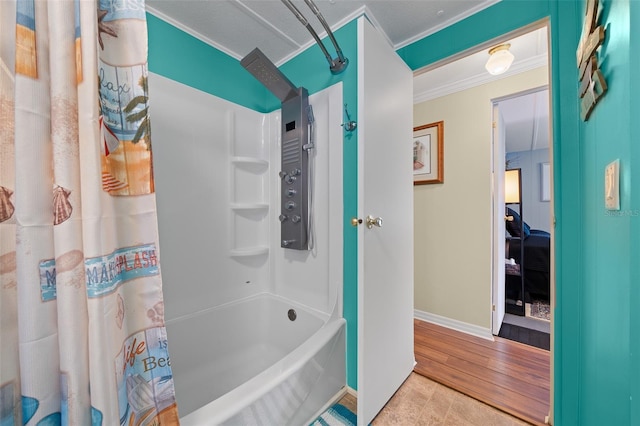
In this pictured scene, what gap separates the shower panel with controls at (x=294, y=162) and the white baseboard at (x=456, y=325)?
161 cm

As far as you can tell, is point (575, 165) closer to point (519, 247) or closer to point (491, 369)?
point (491, 369)

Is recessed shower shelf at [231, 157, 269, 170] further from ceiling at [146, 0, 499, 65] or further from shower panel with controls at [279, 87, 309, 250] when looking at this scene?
ceiling at [146, 0, 499, 65]

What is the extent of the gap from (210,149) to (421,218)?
2047 millimetres

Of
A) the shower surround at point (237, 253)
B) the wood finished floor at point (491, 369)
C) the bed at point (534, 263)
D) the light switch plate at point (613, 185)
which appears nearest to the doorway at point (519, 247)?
the bed at point (534, 263)

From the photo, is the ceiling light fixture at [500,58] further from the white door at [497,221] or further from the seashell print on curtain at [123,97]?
the seashell print on curtain at [123,97]

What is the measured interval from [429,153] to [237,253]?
2.04m

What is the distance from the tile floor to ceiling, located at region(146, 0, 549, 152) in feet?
6.91

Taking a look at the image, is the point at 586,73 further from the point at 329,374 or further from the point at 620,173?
the point at 329,374

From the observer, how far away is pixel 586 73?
0.76m

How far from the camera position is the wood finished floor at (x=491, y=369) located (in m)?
1.34

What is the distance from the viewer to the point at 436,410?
1.31m

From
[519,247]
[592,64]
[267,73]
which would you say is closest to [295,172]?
[267,73]

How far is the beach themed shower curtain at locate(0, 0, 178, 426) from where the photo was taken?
490mm

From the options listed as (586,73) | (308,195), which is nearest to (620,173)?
(586,73)
